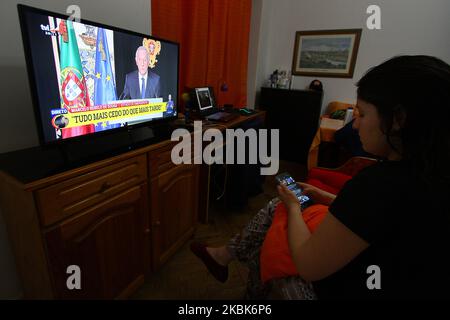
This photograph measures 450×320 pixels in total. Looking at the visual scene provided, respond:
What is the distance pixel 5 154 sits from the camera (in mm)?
1011

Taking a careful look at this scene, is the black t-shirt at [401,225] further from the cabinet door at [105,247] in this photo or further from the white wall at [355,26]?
the white wall at [355,26]

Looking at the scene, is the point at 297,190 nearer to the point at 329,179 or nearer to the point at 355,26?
the point at 329,179

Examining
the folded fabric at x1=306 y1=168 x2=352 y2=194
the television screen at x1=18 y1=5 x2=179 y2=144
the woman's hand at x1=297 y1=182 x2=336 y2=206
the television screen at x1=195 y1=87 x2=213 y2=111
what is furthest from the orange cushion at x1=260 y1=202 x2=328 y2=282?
the television screen at x1=195 y1=87 x2=213 y2=111

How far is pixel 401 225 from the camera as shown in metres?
0.56

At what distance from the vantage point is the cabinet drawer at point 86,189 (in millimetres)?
824

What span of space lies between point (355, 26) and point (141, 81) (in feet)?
9.47

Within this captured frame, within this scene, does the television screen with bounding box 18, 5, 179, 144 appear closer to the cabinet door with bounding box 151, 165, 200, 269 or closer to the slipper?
the cabinet door with bounding box 151, 165, 200, 269

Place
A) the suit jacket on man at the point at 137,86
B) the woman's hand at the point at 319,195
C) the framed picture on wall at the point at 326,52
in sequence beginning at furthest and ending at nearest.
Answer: the framed picture on wall at the point at 326,52
the suit jacket on man at the point at 137,86
the woman's hand at the point at 319,195

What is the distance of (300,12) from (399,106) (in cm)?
328

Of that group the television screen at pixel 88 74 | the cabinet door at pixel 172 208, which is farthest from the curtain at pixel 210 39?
the cabinet door at pixel 172 208

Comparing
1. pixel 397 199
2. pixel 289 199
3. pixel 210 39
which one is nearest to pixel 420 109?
pixel 397 199

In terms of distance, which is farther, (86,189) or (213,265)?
(213,265)

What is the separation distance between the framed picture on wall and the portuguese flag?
9.95 ft
